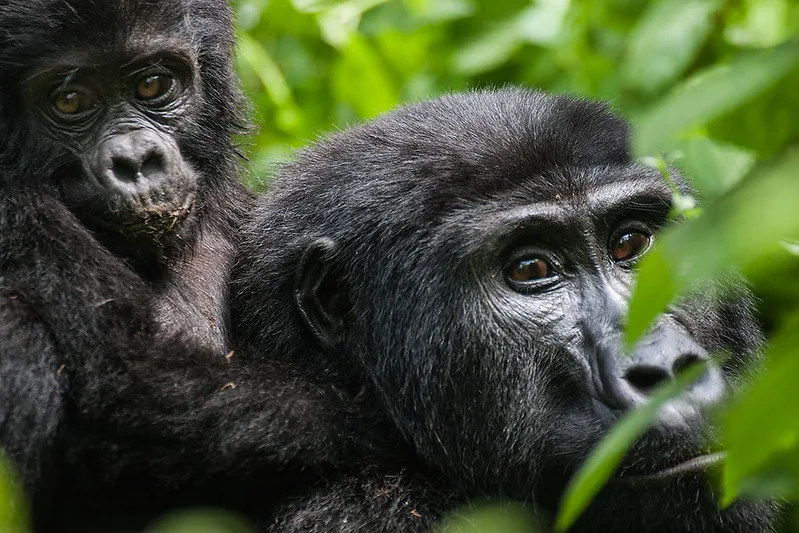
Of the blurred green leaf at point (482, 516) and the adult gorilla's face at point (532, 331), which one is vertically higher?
Answer: the adult gorilla's face at point (532, 331)

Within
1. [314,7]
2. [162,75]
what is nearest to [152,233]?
[162,75]

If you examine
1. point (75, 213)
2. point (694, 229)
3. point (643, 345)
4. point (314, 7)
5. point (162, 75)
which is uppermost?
point (314, 7)

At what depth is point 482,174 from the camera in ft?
10.2

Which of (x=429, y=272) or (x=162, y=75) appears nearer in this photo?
(x=429, y=272)

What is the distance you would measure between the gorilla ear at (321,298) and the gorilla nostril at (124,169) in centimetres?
63

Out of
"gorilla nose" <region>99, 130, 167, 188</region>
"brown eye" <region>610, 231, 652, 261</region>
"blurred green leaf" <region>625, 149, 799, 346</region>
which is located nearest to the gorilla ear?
"gorilla nose" <region>99, 130, 167, 188</region>

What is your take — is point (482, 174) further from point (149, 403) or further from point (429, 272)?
point (149, 403)

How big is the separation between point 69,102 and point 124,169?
1.16 feet

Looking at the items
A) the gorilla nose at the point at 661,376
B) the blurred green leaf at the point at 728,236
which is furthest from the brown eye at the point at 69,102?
the blurred green leaf at the point at 728,236

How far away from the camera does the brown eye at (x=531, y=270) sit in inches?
120

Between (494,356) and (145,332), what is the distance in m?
1.05

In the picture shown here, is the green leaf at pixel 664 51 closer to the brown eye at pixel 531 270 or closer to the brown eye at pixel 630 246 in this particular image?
the brown eye at pixel 630 246

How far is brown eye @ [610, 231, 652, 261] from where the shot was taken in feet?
10.2

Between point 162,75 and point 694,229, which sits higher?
point 162,75
